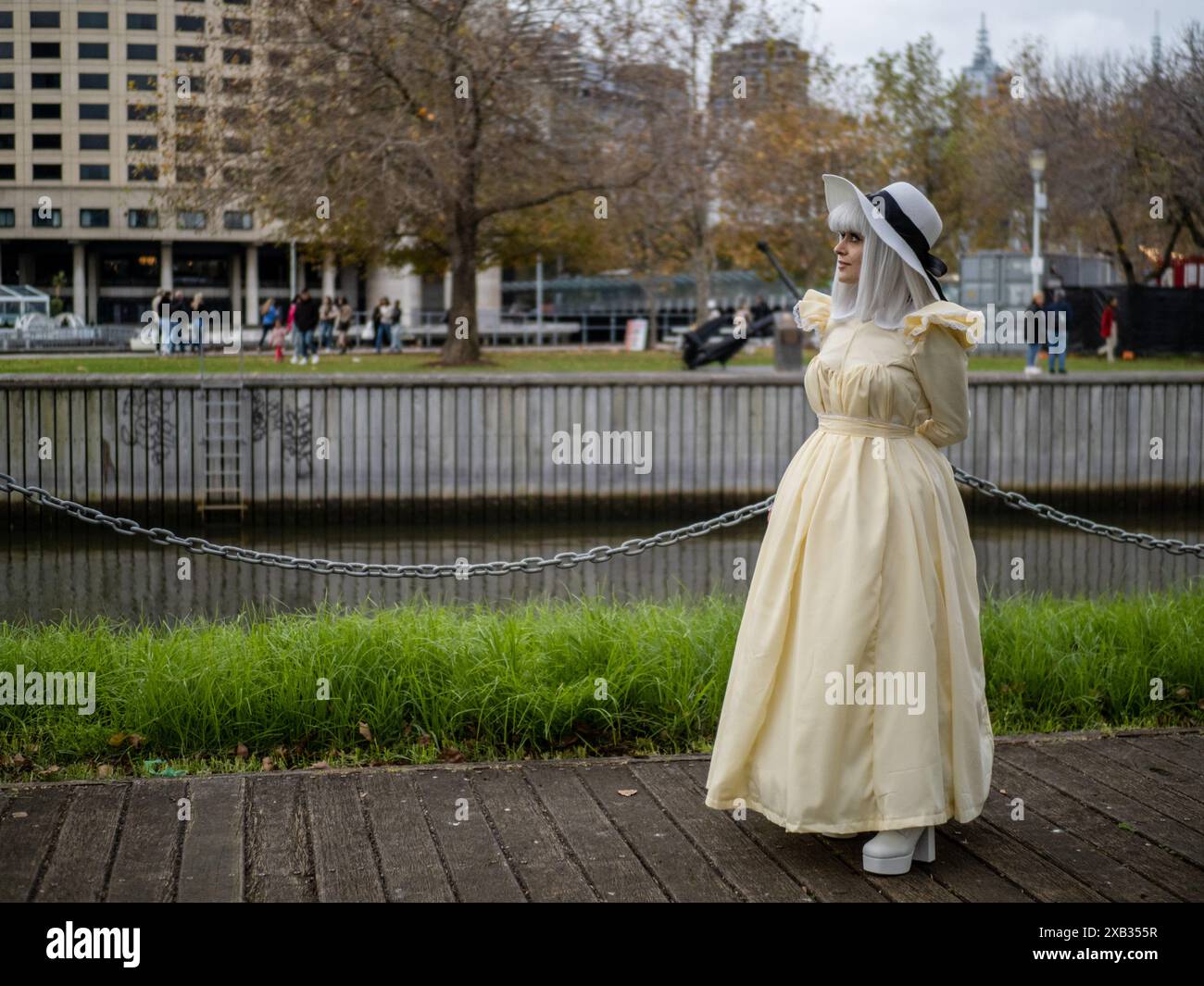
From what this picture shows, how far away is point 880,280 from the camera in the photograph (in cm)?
482

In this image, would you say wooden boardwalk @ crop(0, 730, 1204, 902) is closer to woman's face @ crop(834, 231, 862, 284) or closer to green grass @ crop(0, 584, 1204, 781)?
green grass @ crop(0, 584, 1204, 781)

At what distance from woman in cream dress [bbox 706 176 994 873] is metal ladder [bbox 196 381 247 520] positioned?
15650mm

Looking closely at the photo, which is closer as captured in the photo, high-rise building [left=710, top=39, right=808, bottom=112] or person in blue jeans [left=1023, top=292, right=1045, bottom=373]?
person in blue jeans [left=1023, top=292, right=1045, bottom=373]

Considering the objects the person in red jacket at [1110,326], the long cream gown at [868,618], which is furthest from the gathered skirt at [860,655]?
the person in red jacket at [1110,326]

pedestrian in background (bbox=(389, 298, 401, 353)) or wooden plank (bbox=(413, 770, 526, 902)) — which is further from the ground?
pedestrian in background (bbox=(389, 298, 401, 353))

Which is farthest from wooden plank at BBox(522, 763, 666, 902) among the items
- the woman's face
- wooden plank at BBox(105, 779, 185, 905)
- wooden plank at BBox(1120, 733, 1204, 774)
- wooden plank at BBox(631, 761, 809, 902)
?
wooden plank at BBox(1120, 733, 1204, 774)

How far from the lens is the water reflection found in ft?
48.5

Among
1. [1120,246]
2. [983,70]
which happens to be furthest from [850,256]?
[983,70]

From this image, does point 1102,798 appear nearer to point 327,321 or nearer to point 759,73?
point 759,73

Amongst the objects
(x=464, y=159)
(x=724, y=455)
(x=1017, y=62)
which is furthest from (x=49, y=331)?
(x=1017, y=62)

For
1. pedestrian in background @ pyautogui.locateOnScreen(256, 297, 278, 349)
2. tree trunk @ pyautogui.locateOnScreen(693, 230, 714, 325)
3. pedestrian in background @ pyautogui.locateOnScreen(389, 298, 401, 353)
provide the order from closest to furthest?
pedestrian in background @ pyautogui.locateOnScreen(256, 297, 278, 349) → tree trunk @ pyautogui.locateOnScreen(693, 230, 714, 325) → pedestrian in background @ pyautogui.locateOnScreen(389, 298, 401, 353)

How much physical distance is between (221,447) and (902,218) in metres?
16.1
